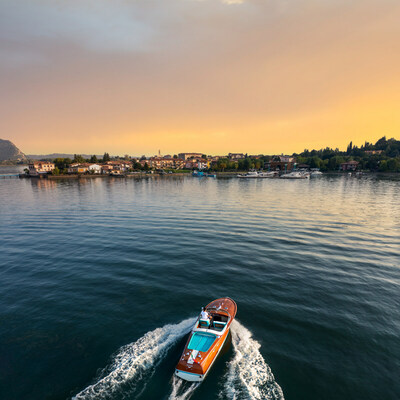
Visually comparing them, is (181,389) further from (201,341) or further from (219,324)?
(219,324)

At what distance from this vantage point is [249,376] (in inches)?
488

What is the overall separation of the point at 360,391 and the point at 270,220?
34932 millimetres

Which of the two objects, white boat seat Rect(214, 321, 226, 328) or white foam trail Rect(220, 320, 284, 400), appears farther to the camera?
white boat seat Rect(214, 321, 226, 328)

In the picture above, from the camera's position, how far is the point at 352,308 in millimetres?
18125

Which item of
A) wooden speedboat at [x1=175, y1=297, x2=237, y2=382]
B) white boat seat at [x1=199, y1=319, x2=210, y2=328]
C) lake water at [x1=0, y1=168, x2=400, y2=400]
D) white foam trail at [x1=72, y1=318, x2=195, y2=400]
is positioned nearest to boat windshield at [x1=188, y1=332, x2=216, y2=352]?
wooden speedboat at [x1=175, y1=297, x2=237, y2=382]

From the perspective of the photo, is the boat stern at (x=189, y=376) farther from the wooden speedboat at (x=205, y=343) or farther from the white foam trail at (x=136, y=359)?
the white foam trail at (x=136, y=359)

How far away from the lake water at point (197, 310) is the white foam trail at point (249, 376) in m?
0.06

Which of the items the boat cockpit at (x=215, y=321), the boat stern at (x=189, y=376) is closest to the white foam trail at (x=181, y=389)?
the boat stern at (x=189, y=376)

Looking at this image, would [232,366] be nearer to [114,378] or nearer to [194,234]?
[114,378]

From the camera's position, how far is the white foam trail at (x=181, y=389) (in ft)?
37.4

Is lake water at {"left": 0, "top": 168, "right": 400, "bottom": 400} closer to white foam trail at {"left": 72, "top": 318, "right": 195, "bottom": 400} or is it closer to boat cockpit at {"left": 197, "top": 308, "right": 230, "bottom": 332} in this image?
white foam trail at {"left": 72, "top": 318, "right": 195, "bottom": 400}

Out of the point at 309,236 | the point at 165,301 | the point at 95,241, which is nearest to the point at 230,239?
the point at 309,236

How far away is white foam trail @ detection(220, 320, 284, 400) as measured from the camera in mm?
11484

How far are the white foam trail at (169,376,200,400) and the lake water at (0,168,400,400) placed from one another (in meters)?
0.07
